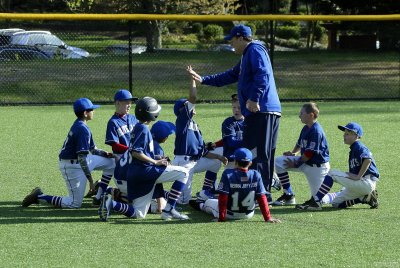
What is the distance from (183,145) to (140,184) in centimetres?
93

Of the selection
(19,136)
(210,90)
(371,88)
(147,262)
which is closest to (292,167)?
(147,262)

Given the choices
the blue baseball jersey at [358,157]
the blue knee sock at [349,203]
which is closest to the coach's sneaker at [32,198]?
the blue knee sock at [349,203]

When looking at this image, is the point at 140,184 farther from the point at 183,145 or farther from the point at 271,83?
the point at 271,83

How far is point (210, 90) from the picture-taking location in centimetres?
2181

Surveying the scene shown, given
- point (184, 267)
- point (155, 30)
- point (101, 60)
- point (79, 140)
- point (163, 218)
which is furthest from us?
point (155, 30)

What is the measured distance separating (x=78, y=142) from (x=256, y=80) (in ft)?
6.15

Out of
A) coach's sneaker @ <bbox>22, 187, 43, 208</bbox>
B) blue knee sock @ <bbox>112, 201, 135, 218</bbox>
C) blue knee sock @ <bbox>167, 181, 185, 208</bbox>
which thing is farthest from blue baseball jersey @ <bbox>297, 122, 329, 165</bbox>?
coach's sneaker @ <bbox>22, 187, 43, 208</bbox>

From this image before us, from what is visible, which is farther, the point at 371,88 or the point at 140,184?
the point at 371,88

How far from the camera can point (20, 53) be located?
22.7 m

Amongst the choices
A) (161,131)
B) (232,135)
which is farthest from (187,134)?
(232,135)

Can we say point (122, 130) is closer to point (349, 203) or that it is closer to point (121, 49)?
point (349, 203)

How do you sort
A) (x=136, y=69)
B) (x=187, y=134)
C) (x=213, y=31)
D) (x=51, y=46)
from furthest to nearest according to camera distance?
(x=213, y=31) < (x=51, y=46) < (x=136, y=69) < (x=187, y=134)

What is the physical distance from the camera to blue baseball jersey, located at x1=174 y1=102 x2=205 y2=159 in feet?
30.2

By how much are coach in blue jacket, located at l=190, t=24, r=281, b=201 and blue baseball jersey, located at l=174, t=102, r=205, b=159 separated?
1.18 feet
